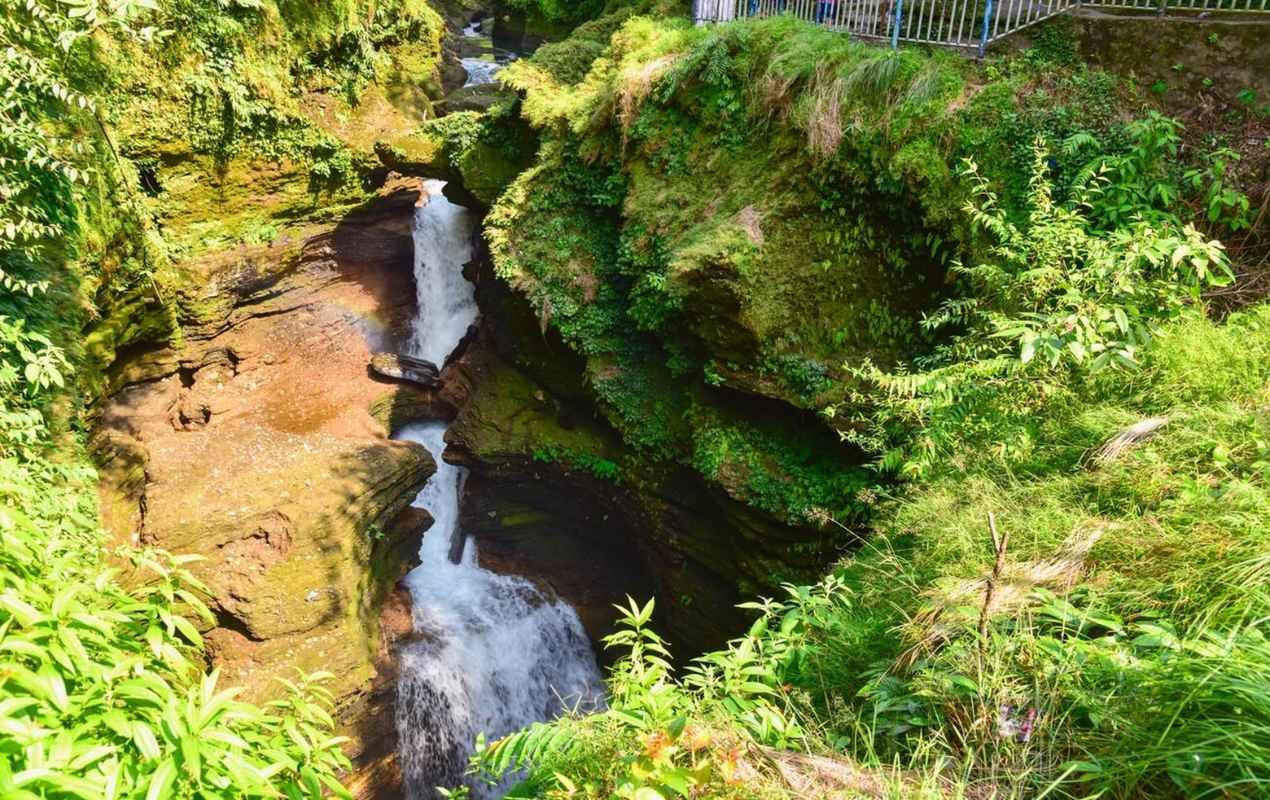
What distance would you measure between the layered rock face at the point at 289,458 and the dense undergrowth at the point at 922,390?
149 inches

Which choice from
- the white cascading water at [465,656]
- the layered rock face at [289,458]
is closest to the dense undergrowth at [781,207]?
the white cascading water at [465,656]

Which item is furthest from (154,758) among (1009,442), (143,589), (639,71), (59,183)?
(639,71)

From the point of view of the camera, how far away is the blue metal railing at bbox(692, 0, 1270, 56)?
7137 mm

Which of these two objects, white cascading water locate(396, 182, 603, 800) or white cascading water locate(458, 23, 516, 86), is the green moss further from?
white cascading water locate(458, 23, 516, 86)

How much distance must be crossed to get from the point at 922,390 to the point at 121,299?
9.53 metres

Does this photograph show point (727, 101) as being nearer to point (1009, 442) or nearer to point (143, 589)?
point (1009, 442)

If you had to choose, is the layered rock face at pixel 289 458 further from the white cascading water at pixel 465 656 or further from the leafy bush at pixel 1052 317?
the leafy bush at pixel 1052 317

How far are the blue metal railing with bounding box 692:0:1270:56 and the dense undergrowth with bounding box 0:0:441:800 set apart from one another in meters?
6.85

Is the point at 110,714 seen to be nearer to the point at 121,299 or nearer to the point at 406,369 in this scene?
the point at 121,299

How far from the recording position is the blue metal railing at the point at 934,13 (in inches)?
281

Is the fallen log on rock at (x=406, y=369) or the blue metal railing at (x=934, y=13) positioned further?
the fallen log on rock at (x=406, y=369)

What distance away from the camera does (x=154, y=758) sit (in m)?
1.74

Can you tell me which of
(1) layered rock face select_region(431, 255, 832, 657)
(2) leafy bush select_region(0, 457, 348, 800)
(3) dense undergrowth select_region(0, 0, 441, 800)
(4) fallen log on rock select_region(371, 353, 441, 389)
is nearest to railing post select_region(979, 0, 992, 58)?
(1) layered rock face select_region(431, 255, 832, 657)

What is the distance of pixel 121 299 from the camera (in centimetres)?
897
